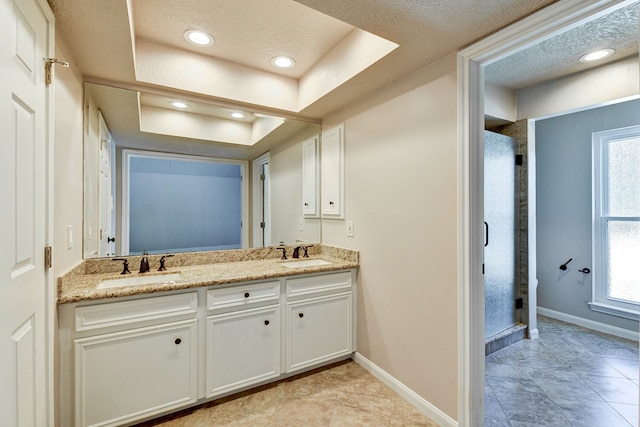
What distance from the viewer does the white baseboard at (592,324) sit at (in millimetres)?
2915

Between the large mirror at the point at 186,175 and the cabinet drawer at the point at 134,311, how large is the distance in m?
0.55

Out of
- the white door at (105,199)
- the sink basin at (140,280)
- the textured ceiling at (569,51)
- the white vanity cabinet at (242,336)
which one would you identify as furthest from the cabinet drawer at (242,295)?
the textured ceiling at (569,51)

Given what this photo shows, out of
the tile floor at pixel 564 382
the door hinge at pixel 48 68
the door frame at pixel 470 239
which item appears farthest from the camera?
the tile floor at pixel 564 382

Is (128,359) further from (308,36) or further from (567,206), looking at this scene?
(567,206)

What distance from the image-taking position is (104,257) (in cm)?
203

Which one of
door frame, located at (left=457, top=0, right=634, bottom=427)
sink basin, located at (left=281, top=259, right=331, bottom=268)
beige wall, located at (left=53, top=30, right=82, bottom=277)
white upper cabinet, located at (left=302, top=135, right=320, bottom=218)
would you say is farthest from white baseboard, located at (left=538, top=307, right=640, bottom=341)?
beige wall, located at (left=53, top=30, right=82, bottom=277)

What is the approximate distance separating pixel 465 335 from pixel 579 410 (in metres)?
1.09

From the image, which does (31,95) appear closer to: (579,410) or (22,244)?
(22,244)

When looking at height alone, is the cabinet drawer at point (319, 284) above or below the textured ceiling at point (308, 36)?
below

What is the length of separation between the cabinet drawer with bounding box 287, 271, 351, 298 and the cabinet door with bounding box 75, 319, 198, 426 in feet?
2.28

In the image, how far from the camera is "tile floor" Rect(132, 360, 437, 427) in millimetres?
1795

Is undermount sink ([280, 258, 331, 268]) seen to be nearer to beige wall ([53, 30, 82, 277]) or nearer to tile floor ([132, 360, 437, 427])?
tile floor ([132, 360, 437, 427])

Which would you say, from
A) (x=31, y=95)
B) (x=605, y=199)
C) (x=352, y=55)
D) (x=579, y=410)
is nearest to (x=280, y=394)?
(x=579, y=410)

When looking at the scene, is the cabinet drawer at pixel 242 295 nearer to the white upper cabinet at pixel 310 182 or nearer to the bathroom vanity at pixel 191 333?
the bathroom vanity at pixel 191 333
